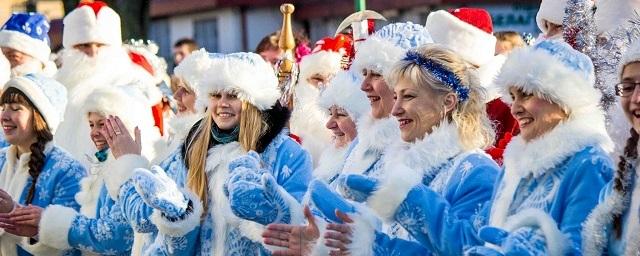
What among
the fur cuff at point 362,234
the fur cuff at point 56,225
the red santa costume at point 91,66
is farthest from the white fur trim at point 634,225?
the red santa costume at point 91,66

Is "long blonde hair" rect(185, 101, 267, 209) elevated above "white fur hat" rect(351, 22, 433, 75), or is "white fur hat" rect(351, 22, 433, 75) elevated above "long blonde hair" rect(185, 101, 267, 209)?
"white fur hat" rect(351, 22, 433, 75)

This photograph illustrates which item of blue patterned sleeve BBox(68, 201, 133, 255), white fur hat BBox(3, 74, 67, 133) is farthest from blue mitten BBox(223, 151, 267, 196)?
white fur hat BBox(3, 74, 67, 133)

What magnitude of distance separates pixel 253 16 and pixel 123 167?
2132cm

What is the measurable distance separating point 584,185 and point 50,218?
11.6 feet

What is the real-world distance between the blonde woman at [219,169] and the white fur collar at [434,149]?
709mm

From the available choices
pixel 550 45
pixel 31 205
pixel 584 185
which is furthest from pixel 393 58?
pixel 31 205

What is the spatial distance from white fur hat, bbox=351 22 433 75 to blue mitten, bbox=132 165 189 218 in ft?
3.49

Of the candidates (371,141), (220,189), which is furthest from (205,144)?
(371,141)

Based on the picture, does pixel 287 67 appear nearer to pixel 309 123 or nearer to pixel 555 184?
→ pixel 309 123

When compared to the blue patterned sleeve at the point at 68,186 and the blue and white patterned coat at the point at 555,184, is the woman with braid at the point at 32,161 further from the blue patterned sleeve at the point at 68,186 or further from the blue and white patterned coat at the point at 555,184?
the blue and white patterned coat at the point at 555,184

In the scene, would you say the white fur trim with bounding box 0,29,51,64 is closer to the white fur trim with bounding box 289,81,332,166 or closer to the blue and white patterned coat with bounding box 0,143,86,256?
the white fur trim with bounding box 289,81,332,166

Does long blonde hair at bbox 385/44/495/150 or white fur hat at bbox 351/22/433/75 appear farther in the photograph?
white fur hat at bbox 351/22/433/75

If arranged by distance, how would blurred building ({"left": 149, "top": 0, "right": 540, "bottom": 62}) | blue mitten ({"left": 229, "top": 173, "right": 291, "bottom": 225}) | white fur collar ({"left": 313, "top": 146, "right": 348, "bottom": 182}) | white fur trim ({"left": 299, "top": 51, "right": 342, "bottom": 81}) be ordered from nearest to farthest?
blue mitten ({"left": 229, "top": 173, "right": 291, "bottom": 225}) → white fur collar ({"left": 313, "top": 146, "right": 348, "bottom": 182}) → white fur trim ({"left": 299, "top": 51, "right": 342, "bottom": 81}) → blurred building ({"left": 149, "top": 0, "right": 540, "bottom": 62})

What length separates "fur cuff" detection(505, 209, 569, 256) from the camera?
16.8 feet
